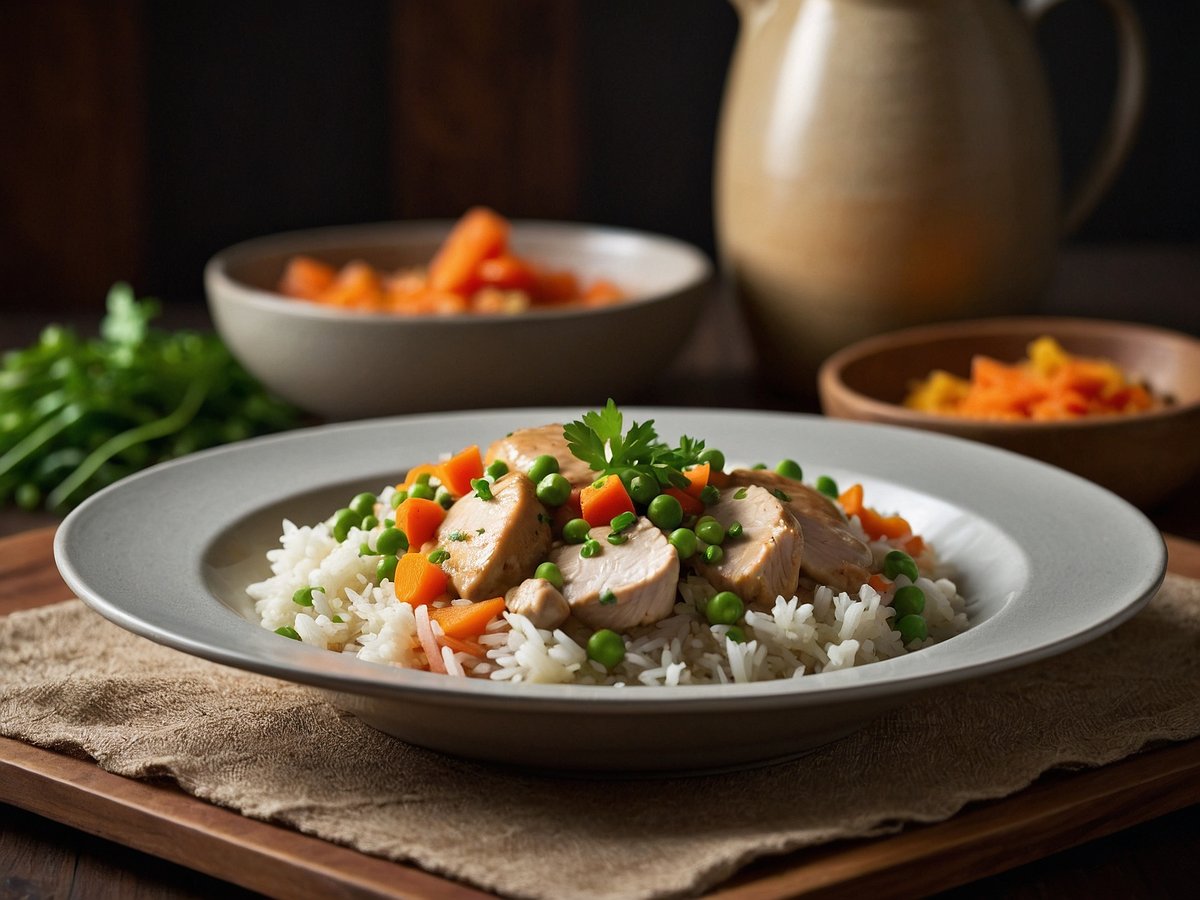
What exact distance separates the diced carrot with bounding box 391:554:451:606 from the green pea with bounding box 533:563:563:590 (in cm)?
17

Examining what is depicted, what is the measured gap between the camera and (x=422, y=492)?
2531 millimetres

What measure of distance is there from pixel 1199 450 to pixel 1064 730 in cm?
133

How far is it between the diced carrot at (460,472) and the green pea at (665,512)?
1.33 feet

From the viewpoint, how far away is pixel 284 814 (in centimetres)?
197

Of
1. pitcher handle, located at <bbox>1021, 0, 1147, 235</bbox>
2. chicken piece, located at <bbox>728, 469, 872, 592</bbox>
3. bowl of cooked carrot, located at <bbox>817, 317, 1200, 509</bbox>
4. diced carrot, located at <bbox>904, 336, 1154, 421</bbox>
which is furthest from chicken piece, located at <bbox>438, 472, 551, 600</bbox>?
pitcher handle, located at <bbox>1021, 0, 1147, 235</bbox>

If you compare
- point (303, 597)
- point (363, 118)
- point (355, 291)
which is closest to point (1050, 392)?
point (303, 597)

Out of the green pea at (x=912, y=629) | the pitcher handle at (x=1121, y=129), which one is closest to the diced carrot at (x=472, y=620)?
the green pea at (x=912, y=629)

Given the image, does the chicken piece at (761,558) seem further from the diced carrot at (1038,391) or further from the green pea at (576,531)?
the diced carrot at (1038,391)

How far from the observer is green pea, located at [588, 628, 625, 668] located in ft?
7.02

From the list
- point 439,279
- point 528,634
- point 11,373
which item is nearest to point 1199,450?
point 528,634

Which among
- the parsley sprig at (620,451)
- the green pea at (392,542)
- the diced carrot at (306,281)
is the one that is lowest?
the diced carrot at (306,281)

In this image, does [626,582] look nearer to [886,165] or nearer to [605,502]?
[605,502]

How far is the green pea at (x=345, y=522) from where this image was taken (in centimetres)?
265

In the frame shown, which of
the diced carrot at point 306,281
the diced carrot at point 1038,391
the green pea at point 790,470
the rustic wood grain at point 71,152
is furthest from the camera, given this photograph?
the rustic wood grain at point 71,152
